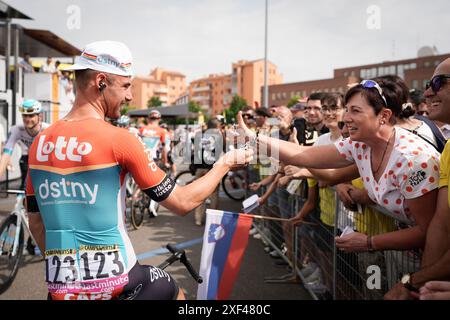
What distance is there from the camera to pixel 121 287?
68.9 inches

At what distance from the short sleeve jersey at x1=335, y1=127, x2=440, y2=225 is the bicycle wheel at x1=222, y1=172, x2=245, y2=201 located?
741 cm

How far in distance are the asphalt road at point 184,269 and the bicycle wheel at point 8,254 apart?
0.12 m

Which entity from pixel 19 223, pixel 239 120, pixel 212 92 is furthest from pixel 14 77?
pixel 212 92

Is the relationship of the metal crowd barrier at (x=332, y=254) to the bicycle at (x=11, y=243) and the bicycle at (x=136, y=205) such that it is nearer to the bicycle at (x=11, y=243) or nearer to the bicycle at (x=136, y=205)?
the bicycle at (x=136, y=205)

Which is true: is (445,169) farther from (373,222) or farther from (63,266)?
(63,266)

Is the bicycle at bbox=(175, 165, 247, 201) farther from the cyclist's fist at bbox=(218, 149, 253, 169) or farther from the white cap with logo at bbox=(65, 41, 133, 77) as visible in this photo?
the white cap with logo at bbox=(65, 41, 133, 77)

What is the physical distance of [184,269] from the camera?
16.4 feet

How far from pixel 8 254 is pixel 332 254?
12.2 feet

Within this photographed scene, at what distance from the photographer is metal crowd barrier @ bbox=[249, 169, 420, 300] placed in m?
2.62

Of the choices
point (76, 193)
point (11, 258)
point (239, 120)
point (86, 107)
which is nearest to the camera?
point (76, 193)

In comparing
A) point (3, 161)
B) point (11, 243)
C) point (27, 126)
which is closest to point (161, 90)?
point (27, 126)

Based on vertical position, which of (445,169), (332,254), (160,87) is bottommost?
(332,254)
